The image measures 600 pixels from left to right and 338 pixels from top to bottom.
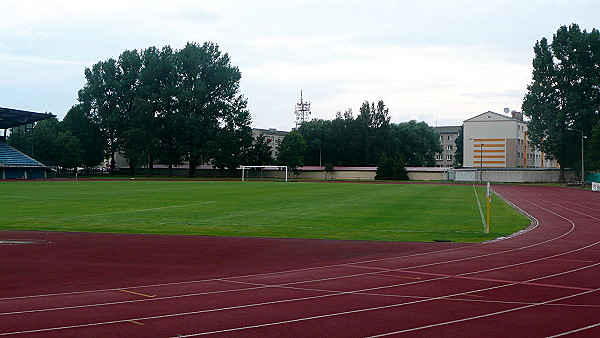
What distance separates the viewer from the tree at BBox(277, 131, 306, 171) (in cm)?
10962

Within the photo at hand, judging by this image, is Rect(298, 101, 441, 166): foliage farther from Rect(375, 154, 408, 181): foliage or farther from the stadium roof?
the stadium roof

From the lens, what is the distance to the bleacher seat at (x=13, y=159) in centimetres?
9082

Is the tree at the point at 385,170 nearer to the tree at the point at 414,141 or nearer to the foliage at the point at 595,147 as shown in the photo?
the tree at the point at 414,141

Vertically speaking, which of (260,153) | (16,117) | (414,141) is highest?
(16,117)

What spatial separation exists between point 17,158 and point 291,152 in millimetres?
49524

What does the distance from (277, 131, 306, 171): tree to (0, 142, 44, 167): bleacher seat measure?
4415 cm

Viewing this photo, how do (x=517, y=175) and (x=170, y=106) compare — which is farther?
(x=170, y=106)

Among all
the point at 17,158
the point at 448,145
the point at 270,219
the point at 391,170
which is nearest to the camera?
the point at 270,219

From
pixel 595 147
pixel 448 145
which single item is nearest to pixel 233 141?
pixel 595 147

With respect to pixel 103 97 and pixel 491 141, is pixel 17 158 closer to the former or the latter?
pixel 103 97

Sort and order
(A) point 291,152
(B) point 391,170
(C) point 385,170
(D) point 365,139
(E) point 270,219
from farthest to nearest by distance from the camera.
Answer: (D) point 365,139 → (A) point 291,152 → (C) point 385,170 → (B) point 391,170 → (E) point 270,219

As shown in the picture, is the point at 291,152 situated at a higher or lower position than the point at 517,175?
higher

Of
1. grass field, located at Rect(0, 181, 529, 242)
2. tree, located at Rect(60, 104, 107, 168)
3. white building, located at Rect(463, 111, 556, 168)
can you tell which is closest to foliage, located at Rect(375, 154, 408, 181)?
white building, located at Rect(463, 111, 556, 168)

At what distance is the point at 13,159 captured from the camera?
93.1 m
